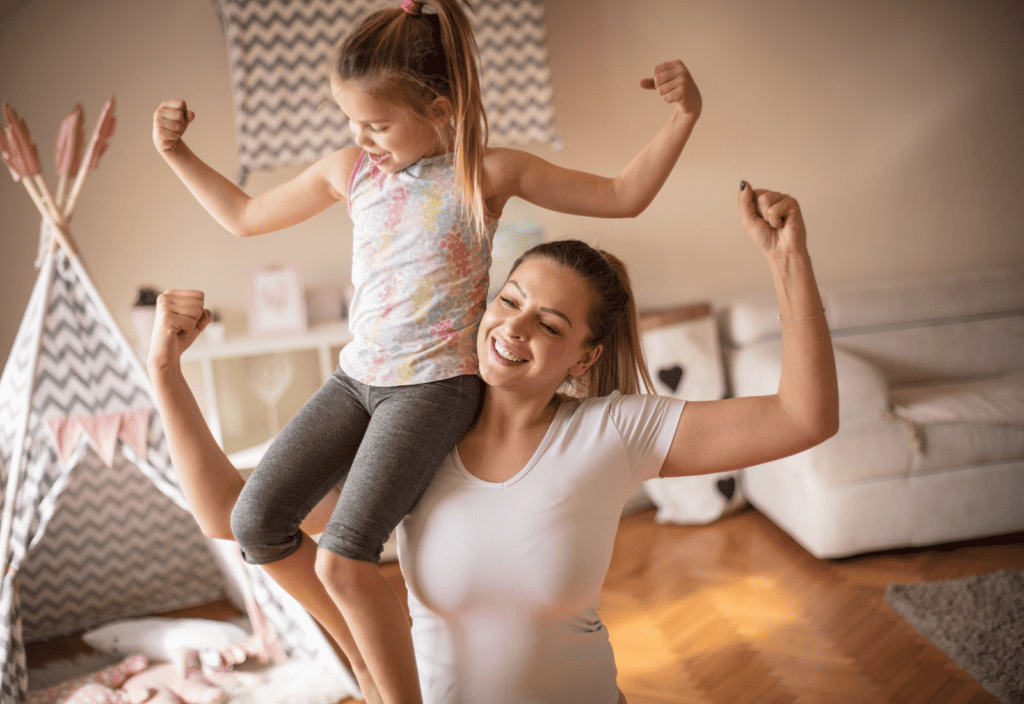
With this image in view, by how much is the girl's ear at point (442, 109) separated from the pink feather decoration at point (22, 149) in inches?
55.7

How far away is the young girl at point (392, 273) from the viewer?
1.06 metres

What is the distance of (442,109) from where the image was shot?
112 cm

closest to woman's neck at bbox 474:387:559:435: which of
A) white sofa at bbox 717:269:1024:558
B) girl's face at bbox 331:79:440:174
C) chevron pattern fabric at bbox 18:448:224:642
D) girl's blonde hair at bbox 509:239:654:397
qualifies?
girl's blonde hair at bbox 509:239:654:397

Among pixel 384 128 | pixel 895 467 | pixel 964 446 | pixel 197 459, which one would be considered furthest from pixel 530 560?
pixel 964 446

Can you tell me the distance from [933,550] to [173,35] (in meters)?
3.69

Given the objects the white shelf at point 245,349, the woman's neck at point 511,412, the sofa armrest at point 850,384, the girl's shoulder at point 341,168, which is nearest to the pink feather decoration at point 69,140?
the white shelf at point 245,349

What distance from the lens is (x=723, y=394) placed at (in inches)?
126

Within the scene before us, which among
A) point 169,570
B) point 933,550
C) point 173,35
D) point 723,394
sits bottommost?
point 933,550

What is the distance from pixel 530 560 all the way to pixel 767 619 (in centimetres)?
160

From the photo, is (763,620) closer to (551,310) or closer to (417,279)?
(551,310)

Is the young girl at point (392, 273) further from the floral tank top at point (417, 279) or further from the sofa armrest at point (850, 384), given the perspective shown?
the sofa armrest at point (850, 384)

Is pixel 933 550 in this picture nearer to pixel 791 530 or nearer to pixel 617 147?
pixel 791 530

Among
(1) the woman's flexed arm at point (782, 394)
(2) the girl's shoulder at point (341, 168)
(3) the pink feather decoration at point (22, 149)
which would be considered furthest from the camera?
(3) the pink feather decoration at point (22, 149)

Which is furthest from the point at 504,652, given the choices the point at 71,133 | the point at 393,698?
the point at 71,133
